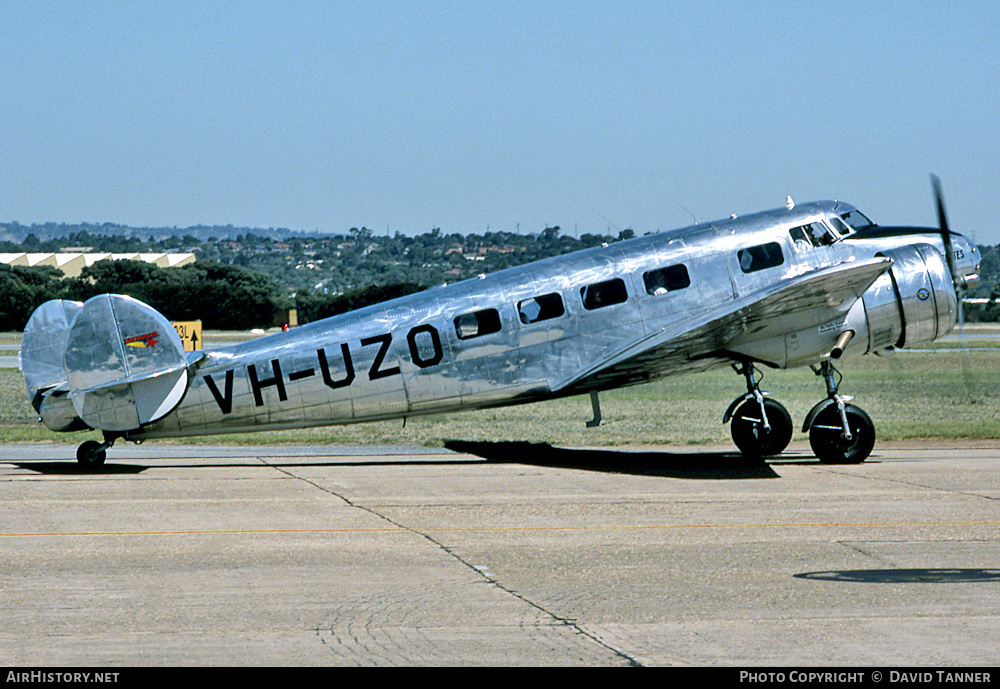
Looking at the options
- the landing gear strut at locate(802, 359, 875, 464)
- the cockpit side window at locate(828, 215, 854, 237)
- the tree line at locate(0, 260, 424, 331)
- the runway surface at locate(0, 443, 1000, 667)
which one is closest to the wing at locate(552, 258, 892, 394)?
the cockpit side window at locate(828, 215, 854, 237)

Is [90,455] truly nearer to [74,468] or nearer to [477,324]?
[74,468]

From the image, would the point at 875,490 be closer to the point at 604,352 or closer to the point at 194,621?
the point at 604,352

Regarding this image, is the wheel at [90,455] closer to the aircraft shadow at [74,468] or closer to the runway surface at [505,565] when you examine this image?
the aircraft shadow at [74,468]

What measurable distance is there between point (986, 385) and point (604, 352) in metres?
20.6

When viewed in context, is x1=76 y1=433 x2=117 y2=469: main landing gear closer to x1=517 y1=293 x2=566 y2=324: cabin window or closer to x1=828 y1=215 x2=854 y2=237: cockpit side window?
x1=517 y1=293 x2=566 y2=324: cabin window

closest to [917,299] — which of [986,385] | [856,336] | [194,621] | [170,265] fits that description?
[856,336]

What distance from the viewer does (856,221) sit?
18109 mm

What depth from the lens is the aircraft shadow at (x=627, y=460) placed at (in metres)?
16.8

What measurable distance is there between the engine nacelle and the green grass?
934mm

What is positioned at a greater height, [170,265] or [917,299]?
[170,265]

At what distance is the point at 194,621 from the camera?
27.2 ft

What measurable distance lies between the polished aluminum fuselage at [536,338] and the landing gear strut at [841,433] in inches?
35.3

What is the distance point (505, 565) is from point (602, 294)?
7631 millimetres

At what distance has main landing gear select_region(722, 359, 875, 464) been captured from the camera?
17.5 m
